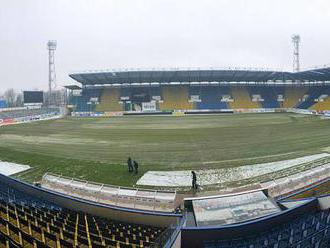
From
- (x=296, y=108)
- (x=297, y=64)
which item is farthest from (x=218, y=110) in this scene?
(x=297, y=64)

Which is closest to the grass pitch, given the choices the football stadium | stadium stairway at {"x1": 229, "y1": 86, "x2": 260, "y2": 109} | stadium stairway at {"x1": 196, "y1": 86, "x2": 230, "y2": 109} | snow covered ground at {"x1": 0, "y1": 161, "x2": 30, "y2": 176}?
the football stadium

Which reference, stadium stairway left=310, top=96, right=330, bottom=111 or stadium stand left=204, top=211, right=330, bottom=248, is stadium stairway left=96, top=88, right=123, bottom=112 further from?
stadium stand left=204, top=211, right=330, bottom=248

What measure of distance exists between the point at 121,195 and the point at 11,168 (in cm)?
1010

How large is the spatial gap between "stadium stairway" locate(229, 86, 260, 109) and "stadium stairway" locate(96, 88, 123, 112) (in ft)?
85.9

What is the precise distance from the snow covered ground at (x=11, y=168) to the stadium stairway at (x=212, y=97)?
48.7m

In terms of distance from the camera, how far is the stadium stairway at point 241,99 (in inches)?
2516

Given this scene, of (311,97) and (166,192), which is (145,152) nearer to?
(166,192)

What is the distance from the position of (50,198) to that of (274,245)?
8.04 meters

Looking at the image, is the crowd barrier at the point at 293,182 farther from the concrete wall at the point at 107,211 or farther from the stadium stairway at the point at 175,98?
the stadium stairway at the point at 175,98

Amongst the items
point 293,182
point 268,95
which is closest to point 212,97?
point 268,95

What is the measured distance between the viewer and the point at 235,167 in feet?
52.6

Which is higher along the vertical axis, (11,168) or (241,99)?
(241,99)

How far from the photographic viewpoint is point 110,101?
215 feet

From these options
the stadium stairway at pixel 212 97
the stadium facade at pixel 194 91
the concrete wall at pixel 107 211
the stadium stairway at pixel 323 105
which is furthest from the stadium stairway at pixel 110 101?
the concrete wall at pixel 107 211
